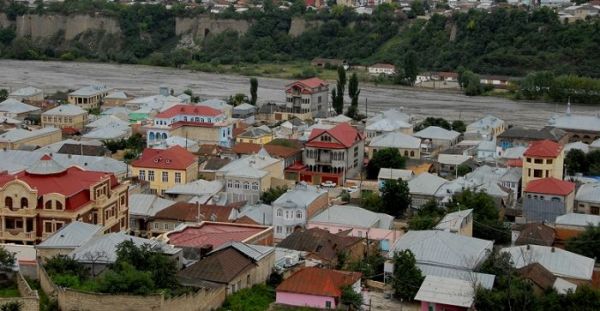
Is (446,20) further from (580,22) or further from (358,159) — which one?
(358,159)

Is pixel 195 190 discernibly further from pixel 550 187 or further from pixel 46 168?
pixel 550 187

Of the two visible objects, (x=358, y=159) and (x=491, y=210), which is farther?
(x=358, y=159)

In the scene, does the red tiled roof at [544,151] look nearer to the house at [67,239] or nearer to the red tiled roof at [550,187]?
the red tiled roof at [550,187]

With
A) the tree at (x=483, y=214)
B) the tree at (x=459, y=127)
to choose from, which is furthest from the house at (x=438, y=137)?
the tree at (x=483, y=214)

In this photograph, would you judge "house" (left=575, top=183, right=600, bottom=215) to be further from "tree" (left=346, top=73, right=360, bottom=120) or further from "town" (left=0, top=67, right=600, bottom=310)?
"tree" (left=346, top=73, right=360, bottom=120)

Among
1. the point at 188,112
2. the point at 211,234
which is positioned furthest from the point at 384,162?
the point at 211,234

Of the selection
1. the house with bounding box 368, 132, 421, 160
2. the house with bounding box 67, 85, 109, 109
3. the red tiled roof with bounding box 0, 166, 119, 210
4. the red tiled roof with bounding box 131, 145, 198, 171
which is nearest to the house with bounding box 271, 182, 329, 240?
the red tiled roof with bounding box 0, 166, 119, 210

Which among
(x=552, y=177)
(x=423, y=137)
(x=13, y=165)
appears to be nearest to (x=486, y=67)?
(x=423, y=137)
